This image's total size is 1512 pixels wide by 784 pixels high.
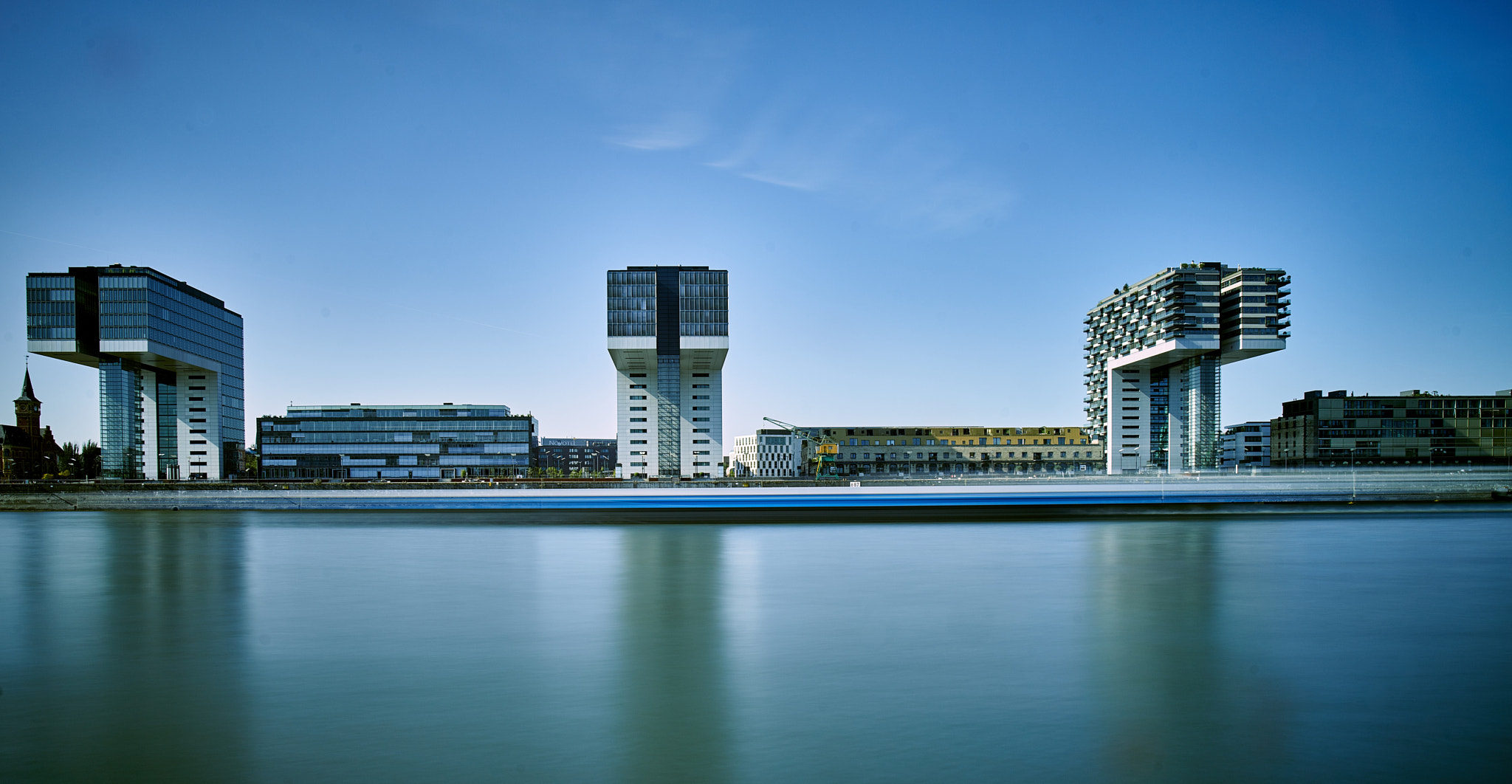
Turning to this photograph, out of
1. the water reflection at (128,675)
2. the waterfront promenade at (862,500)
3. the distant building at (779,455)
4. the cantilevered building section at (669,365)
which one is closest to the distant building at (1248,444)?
the distant building at (779,455)

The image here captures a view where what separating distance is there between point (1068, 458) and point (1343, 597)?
134 meters

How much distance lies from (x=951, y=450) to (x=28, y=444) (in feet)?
521

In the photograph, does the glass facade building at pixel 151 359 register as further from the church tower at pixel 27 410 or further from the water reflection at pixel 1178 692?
the water reflection at pixel 1178 692

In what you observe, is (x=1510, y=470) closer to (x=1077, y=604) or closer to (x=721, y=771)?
(x=1077, y=604)

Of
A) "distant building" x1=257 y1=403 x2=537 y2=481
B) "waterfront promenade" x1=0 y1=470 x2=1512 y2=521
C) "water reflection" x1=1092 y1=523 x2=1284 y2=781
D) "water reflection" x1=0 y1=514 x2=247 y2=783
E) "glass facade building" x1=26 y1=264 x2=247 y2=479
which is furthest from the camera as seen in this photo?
"distant building" x1=257 y1=403 x2=537 y2=481

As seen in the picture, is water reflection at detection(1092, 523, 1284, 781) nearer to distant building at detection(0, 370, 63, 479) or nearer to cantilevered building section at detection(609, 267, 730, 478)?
cantilevered building section at detection(609, 267, 730, 478)

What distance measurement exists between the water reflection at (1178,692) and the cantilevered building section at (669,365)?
330 ft

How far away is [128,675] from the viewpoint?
8.03 metres

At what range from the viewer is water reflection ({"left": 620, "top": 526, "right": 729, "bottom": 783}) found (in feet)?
16.9

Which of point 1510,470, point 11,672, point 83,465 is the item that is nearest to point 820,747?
point 11,672

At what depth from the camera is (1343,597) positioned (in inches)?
496

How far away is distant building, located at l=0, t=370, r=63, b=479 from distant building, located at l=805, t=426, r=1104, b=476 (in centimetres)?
13397

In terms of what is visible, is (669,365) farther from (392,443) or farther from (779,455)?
(392,443)

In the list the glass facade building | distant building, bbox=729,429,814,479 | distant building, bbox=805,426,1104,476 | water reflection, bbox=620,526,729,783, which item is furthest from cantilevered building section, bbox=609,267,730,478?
water reflection, bbox=620,526,729,783
